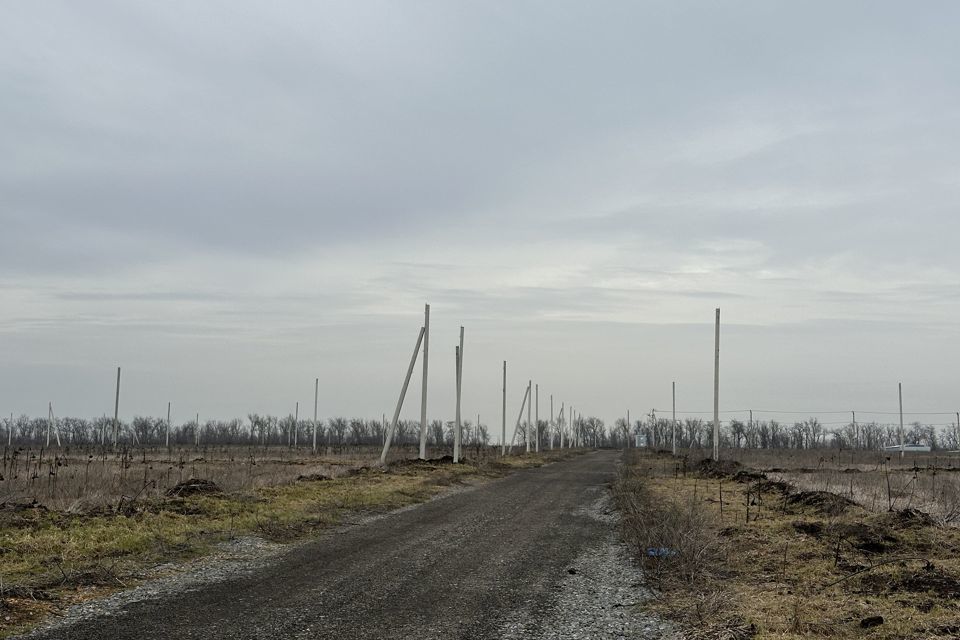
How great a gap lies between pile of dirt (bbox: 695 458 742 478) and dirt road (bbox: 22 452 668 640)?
17.3 m

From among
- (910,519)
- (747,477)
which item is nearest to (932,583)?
(910,519)

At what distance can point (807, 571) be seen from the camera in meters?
9.92

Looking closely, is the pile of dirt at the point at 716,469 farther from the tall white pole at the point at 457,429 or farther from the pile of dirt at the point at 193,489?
the pile of dirt at the point at 193,489

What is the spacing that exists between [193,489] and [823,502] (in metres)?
14.3

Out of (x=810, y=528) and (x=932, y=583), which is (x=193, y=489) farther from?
(x=932, y=583)

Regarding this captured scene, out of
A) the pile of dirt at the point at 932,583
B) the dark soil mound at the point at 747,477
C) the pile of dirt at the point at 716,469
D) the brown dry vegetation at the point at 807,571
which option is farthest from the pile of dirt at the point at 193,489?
the pile of dirt at the point at 716,469

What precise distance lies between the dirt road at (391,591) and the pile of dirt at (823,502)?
14.9 ft

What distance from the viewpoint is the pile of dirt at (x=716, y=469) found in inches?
1236

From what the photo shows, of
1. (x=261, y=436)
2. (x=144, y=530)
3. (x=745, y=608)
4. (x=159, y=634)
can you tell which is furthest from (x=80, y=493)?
(x=261, y=436)

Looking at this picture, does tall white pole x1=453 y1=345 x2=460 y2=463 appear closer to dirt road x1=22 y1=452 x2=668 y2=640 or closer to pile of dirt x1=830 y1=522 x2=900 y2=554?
dirt road x1=22 y1=452 x2=668 y2=640

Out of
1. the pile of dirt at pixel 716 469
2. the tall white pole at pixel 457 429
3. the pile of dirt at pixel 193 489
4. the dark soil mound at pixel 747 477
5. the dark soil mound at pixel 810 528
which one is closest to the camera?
the dark soil mound at pixel 810 528

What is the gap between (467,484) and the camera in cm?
2781

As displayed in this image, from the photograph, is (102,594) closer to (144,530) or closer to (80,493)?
(144,530)

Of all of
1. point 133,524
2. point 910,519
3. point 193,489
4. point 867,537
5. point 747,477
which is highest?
point 910,519
